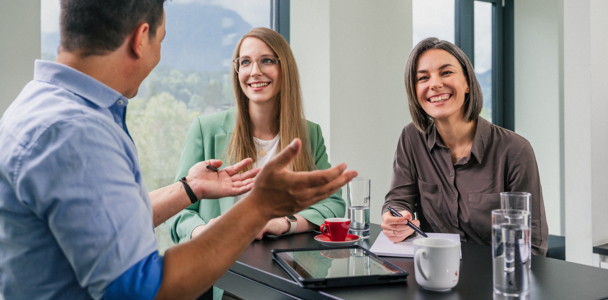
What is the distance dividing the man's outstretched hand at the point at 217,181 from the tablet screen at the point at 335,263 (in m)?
0.24

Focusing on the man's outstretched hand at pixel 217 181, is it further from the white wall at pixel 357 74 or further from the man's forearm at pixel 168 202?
the white wall at pixel 357 74

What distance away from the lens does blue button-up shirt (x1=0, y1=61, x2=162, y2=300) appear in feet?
2.29

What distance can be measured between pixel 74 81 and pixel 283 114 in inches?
47.3

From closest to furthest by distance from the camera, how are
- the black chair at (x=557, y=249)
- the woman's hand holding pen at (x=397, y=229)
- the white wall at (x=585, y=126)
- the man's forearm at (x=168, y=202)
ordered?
1. the man's forearm at (x=168, y=202)
2. the woman's hand holding pen at (x=397, y=229)
3. the white wall at (x=585, y=126)
4. the black chair at (x=557, y=249)

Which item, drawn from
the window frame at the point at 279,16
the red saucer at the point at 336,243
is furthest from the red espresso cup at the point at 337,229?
the window frame at the point at 279,16

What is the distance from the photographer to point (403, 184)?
195 cm

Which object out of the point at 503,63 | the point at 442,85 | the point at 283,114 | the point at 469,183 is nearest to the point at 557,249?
the point at 503,63

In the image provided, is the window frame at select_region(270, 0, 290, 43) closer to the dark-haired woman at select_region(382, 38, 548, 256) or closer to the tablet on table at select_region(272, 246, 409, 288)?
the dark-haired woman at select_region(382, 38, 548, 256)

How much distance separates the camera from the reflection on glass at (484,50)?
3.82 m

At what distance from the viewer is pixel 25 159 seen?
0.71 meters

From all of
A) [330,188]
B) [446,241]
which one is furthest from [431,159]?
[330,188]

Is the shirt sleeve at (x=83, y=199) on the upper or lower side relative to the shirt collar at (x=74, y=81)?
lower

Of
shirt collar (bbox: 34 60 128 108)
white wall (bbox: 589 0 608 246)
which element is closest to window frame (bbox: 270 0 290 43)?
white wall (bbox: 589 0 608 246)

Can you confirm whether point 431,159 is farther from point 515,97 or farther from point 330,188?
point 515,97
